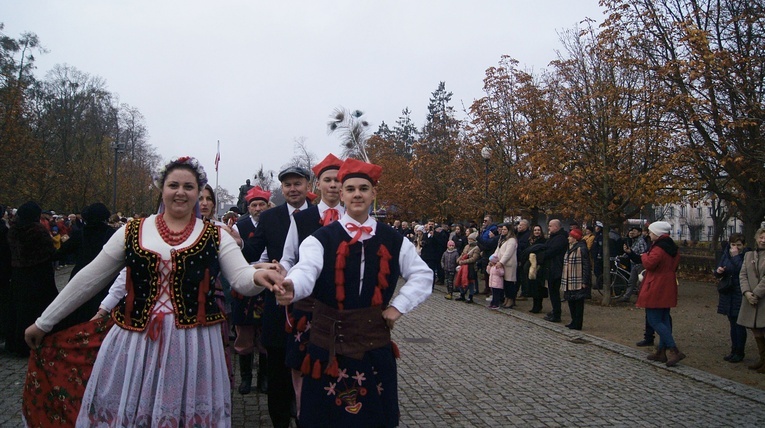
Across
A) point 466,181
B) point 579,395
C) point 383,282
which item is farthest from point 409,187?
point 383,282

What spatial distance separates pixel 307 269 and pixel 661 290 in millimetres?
6378

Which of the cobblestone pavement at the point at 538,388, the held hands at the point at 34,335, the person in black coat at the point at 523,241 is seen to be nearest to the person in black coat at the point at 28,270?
the cobblestone pavement at the point at 538,388

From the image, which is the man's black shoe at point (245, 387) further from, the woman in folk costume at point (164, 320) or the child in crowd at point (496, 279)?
the child in crowd at point (496, 279)

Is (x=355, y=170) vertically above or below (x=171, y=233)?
above

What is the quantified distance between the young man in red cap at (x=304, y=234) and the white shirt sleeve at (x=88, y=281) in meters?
1.04

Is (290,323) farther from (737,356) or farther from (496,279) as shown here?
(496,279)

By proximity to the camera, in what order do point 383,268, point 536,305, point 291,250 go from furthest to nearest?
point 536,305 < point 291,250 < point 383,268

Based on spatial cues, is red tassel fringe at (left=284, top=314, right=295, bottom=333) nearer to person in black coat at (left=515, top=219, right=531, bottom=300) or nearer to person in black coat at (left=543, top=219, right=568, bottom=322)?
person in black coat at (left=543, top=219, right=568, bottom=322)

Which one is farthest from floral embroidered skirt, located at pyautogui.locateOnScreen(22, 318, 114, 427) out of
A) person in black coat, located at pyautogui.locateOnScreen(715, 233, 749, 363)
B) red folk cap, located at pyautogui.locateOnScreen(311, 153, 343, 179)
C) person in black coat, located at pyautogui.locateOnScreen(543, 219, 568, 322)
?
person in black coat, located at pyautogui.locateOnScreen(543, 219, 568, 322)

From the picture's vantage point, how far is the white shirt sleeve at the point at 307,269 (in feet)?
10.9

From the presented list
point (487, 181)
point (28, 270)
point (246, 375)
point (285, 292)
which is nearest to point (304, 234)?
point (285, 292)

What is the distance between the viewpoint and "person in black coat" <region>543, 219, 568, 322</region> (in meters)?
11.8

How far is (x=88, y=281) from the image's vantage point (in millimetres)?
3436

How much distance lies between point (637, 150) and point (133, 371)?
43.9 feet
